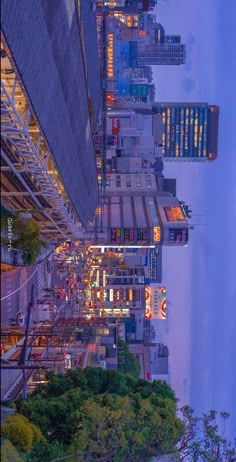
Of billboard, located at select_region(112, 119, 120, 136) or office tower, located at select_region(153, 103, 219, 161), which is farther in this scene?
office tower, located at select_region(153, 103, 219, 161)

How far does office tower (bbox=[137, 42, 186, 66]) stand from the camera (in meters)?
127

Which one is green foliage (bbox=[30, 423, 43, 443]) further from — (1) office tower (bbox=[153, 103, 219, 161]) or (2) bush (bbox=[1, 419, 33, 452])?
(1) office tower (bbox=[153, 103, 219, 161])

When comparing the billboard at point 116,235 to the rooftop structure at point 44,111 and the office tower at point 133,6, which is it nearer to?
the rooftop structure at point 44,111

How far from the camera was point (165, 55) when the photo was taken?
12725 cm

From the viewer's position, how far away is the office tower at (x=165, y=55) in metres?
127

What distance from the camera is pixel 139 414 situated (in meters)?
18.3

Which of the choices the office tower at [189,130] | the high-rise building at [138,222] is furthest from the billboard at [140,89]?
the high-rise building at [138,222]

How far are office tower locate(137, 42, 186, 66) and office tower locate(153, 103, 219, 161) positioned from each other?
27.7 metres

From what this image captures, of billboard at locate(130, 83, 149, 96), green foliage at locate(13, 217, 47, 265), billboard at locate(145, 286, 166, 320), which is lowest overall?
billboard at locate(145, 286, 166, 320)

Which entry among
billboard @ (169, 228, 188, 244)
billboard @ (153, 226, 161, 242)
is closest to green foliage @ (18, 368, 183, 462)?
billboard @ (153, 226, 161, 242)

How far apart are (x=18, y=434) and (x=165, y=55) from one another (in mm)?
124776

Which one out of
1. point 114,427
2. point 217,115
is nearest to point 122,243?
point 114,427

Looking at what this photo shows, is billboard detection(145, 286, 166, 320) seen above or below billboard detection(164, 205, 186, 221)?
below

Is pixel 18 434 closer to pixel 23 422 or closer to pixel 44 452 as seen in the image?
pixel 23 422
